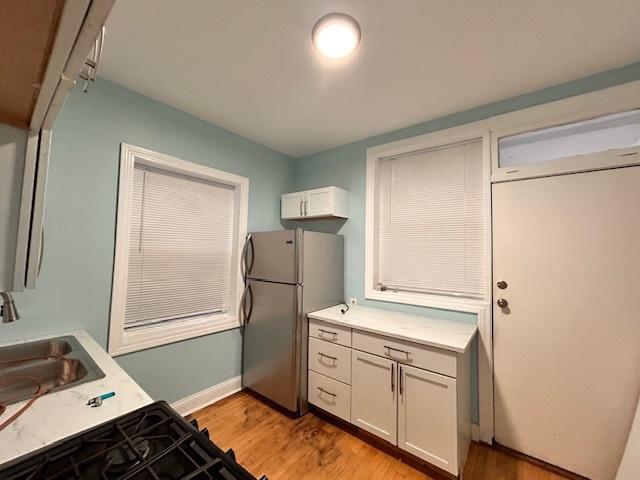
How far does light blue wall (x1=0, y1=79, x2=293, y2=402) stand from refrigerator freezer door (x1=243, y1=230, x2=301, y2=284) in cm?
80

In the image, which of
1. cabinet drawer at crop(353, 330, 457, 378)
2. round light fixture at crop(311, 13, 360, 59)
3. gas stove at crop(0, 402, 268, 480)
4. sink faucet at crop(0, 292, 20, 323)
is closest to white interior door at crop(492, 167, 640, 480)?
cabinet drawer at crop(353, 330, 457, 378)

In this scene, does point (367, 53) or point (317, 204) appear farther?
point (317, 204)

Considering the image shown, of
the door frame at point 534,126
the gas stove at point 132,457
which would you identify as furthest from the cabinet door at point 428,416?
the gas stove at point 132,457

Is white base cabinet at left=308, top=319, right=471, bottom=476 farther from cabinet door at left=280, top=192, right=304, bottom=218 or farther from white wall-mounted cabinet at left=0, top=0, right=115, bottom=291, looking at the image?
white wall-mounted cabinet at left=0, top=0, right=115, bottom=291

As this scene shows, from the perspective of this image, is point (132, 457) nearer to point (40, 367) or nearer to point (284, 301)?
point (40, 367)

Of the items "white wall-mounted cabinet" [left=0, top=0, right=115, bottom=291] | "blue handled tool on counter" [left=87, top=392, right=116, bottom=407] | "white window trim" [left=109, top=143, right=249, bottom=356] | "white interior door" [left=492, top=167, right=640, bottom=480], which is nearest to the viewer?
"white wall-mounted cabinet" [left=0, top=0, right=115, bottom=291]

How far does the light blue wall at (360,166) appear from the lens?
1.73m

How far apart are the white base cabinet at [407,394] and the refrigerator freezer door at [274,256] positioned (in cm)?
61

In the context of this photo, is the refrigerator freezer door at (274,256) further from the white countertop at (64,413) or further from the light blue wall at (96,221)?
the white countertop at (64,413)

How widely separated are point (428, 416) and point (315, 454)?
83cm

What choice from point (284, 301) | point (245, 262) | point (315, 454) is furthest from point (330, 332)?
point (245, 262)

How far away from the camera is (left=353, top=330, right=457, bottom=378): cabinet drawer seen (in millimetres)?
1580

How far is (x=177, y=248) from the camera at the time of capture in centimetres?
231

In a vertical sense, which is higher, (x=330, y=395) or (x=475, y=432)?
(x=330, y=395)
